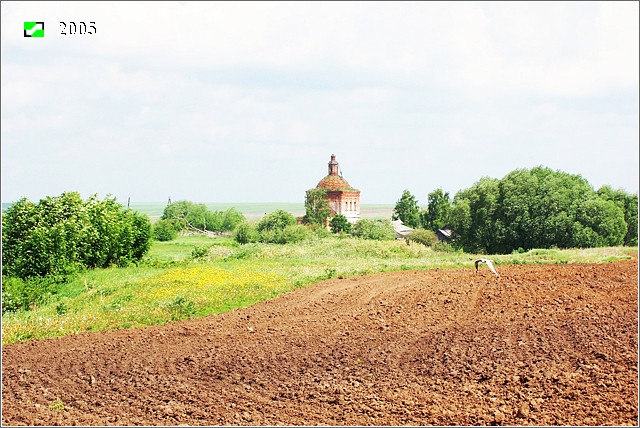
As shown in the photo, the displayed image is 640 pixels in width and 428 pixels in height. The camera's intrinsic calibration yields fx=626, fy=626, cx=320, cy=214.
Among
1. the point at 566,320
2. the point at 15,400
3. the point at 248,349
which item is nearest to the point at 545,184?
the point at 566,320

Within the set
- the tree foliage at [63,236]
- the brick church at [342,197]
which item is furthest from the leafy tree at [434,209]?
the tree foliage at [63,236]

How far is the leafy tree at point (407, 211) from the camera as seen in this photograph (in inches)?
1188

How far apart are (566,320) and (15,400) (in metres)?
6.74

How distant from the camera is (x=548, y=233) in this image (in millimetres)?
20625

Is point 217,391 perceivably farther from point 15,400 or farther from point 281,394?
point 15,400

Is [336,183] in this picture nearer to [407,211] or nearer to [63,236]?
[407,211]

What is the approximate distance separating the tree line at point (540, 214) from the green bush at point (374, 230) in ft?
7.84

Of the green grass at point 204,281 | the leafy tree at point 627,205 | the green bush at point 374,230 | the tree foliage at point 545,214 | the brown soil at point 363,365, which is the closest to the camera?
the brown soil at point 363,365

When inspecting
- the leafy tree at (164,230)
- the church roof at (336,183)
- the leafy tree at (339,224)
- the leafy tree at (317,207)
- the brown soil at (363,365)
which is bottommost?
the brown soil at (363,365)

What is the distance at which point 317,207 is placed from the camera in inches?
989

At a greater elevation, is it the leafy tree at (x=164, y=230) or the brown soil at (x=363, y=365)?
the leafy tree at (x=164, y=230)

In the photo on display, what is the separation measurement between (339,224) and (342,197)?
3.96 feet

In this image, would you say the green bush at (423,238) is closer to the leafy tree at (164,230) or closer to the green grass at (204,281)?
the green grass at (204,281)

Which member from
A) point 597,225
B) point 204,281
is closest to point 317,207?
point 597,225
